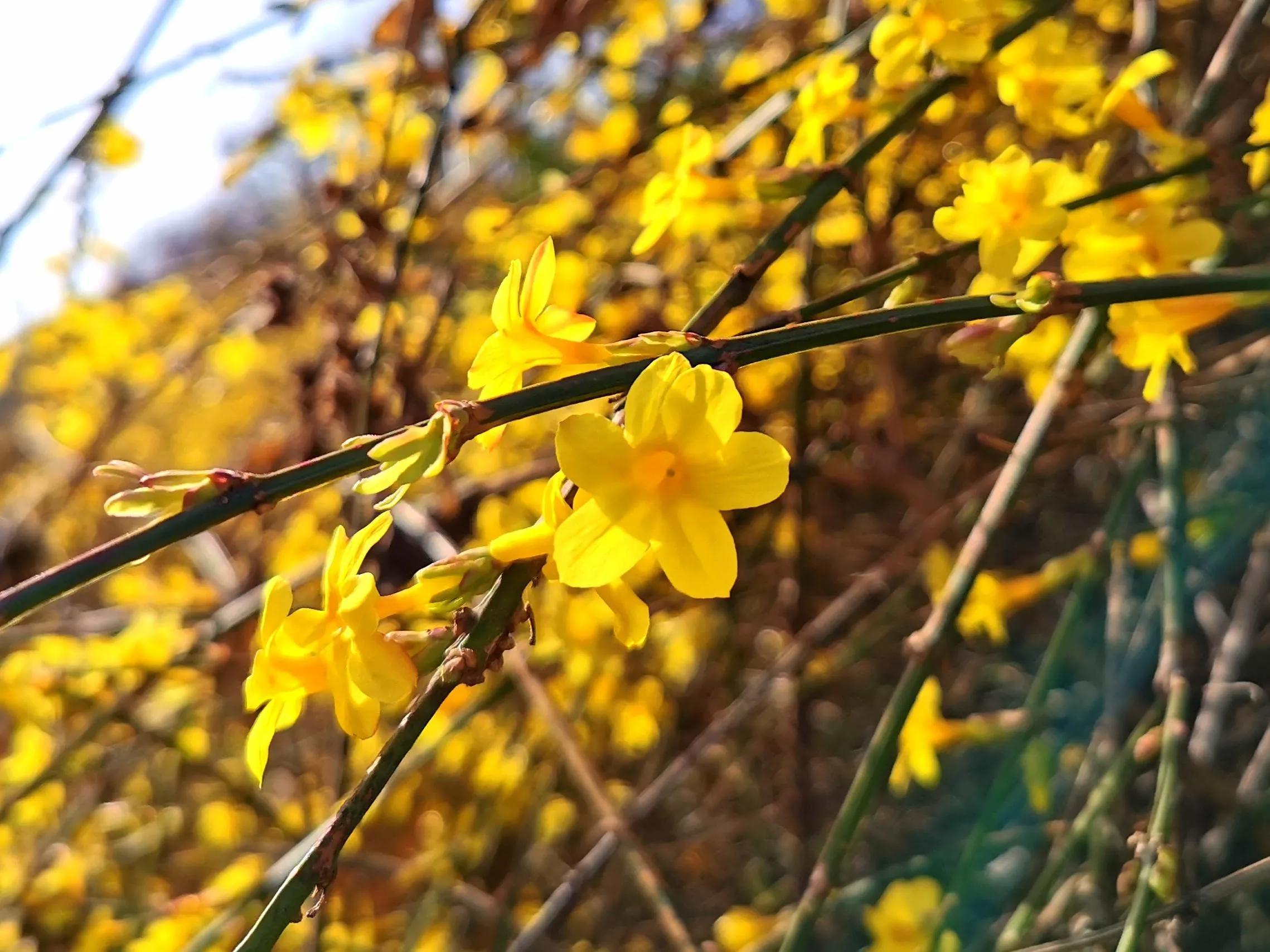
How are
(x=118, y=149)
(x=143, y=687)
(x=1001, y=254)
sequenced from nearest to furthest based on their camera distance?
(x=1001, y=254) → (x=143, y=687) → (x=118, y=149)

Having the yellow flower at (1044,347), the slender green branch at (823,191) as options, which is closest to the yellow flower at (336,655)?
the slender green branch at (823,191)

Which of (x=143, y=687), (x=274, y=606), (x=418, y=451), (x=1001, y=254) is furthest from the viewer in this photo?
(x=143, y=687)

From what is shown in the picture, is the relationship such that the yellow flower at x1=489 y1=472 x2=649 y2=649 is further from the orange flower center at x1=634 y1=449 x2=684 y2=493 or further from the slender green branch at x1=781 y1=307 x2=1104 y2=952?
the slender green branch at x1=781 y1=307 x2=1104 y2=952

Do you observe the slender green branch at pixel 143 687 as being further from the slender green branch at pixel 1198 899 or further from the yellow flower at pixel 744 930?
the slender green branch at pixel 1198 899

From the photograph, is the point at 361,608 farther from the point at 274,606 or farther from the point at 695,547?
the point at 695,547

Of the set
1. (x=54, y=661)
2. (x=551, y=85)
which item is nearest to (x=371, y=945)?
(x=54, y=661)

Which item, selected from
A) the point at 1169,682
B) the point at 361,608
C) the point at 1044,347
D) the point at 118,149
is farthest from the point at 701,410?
the point at 118,149

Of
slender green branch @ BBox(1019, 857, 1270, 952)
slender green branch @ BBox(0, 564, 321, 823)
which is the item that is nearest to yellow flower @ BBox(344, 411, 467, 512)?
slender green branch @ BBox(1019, 857, 1270, 952)
